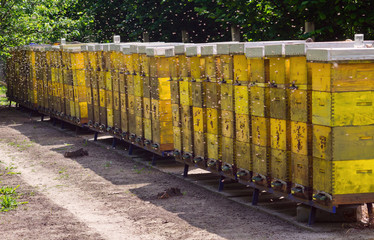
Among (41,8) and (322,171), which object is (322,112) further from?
(41,8)

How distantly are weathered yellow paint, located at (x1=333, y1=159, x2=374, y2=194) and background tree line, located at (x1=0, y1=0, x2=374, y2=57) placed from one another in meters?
7.66

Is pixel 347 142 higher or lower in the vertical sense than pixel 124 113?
higher

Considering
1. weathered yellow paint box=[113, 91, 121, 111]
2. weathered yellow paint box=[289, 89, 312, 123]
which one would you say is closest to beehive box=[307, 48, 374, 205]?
weathered yellow paint box=[289, 89, 312, 123]

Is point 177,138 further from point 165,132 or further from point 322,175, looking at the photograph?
point 322,175

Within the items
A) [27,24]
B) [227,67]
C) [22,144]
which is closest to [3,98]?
[27,24]

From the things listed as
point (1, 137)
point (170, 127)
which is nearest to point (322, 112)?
point (170, 127)

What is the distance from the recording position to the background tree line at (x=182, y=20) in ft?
56.3

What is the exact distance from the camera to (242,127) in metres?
11.9

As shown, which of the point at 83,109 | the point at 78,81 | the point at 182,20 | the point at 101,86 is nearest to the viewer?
the point at 101,86

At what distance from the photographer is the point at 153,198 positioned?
1324 centimetres

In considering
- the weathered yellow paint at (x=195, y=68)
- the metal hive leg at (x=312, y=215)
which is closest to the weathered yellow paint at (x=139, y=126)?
the weathered yellow paint at (x=195, y=68)

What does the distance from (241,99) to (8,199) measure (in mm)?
5085

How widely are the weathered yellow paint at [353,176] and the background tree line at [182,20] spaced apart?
766 centimetres

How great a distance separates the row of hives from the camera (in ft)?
31.2
